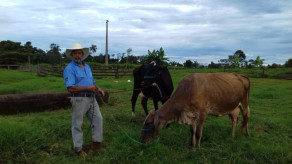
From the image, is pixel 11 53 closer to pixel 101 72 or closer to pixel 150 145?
pixel 101 72

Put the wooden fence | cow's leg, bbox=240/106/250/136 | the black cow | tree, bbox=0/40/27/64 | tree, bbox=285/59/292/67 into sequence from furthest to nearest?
tree, bbox=0/40/27/64, tree, bbox=285/59/292/67, the wooden fence, the black cow, cow's leg, bbox=240/106/250/136

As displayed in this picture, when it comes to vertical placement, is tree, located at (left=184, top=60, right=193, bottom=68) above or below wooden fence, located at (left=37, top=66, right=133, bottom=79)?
above

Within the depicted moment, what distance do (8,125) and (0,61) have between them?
4988cm

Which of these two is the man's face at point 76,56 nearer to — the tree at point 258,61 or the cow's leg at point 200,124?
the cow's leg at point 200,124

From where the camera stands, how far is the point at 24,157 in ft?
13.8

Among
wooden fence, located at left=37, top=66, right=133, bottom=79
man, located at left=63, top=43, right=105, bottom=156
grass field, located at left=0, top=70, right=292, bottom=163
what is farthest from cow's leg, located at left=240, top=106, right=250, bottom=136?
wooden fence, located at left=37, top=66, right=133, bottom=79

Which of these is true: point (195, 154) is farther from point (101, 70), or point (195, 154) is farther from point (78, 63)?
point (101, 70)

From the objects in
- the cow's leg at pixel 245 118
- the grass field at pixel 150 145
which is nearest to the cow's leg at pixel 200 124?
the grass field at pixel 150 145

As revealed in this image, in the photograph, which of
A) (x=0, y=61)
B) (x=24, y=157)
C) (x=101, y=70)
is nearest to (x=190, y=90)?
(x=24, y=157)

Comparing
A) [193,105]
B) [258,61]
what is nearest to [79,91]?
[193,105]

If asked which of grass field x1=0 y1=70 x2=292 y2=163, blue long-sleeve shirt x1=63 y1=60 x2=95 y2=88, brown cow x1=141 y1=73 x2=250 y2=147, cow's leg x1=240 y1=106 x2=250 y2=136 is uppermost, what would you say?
blue long-sleeve shirt x1=63 y1=60 x2=95 y2=88

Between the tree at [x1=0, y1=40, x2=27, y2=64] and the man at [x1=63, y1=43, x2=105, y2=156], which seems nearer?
the man at [x1=63, y1=43, x2=105, y2=156]

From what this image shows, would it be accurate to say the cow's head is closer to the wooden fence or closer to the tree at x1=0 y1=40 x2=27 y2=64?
the wooden fence

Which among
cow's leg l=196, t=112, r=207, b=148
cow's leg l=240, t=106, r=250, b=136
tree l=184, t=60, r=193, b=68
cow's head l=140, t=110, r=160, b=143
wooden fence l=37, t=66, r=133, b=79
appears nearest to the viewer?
cow's head l=140, t=110, r=160, b=143
